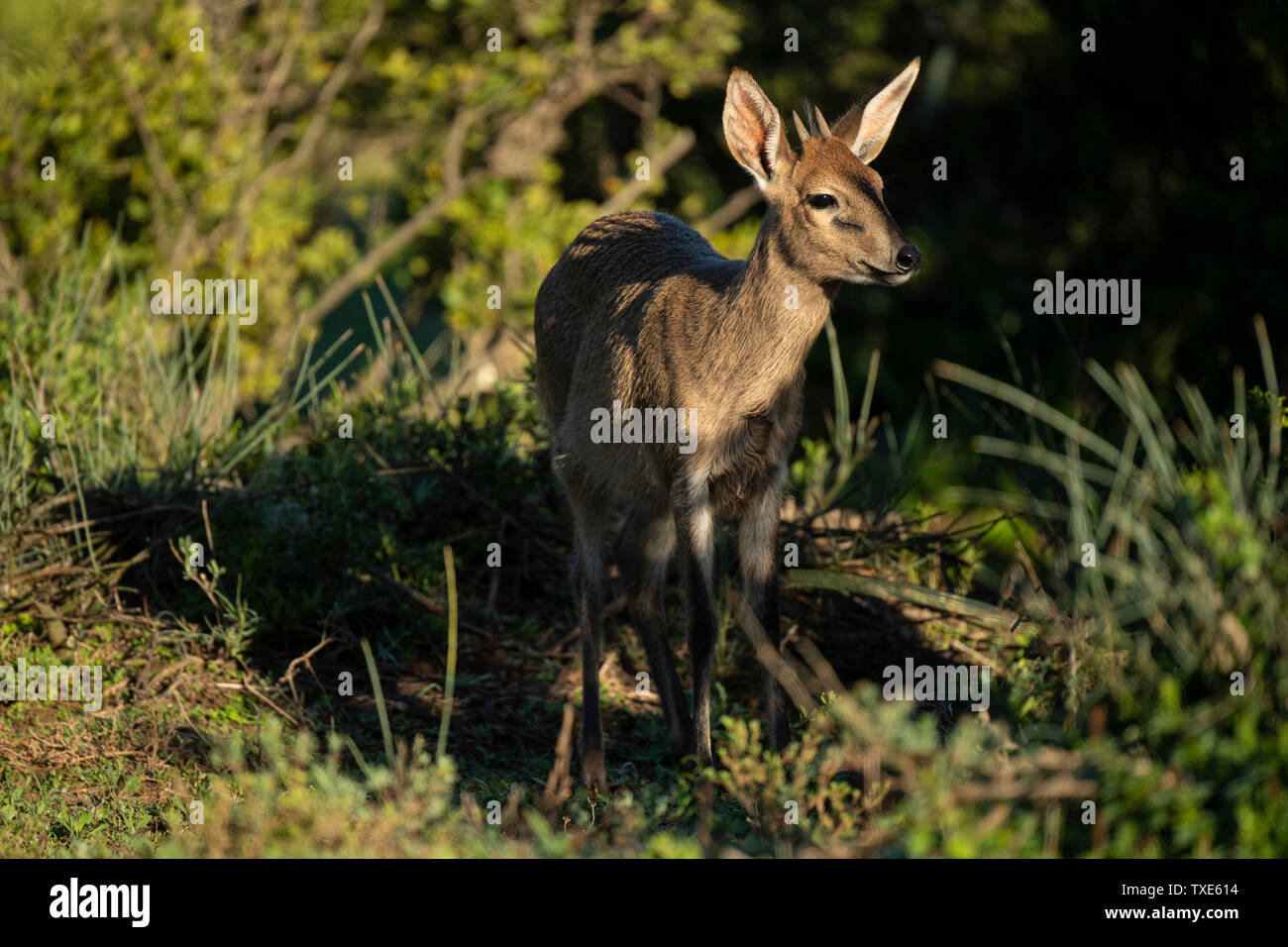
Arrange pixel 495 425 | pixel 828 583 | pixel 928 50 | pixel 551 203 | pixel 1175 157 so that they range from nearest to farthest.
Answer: pixel 828 583 → pixel 495 425 → pixel 1175 157 → pixel 551 203 → pixel 928 50

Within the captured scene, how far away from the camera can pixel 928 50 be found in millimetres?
14680

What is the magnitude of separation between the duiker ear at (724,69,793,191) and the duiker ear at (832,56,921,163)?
0.35 metres

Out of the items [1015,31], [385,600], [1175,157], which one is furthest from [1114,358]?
[385,600]

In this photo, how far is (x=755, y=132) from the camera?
5.48 m

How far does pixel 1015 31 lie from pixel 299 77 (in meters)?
7.00

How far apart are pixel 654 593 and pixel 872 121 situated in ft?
7.12

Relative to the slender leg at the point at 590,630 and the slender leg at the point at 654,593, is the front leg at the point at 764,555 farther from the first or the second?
the slender leg at the point at 590,630

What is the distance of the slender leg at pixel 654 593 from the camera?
5.93 meters

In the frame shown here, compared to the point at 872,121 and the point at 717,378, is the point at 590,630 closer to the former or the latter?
the point at 717,378

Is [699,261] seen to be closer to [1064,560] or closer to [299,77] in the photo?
[1064,560]

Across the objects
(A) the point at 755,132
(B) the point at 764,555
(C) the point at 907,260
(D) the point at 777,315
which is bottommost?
(B) the point at 764,555

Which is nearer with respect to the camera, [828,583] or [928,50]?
[828,583]

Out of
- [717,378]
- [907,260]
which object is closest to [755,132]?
[907,260]

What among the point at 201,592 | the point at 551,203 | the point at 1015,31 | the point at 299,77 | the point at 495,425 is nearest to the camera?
the point at 201,592
